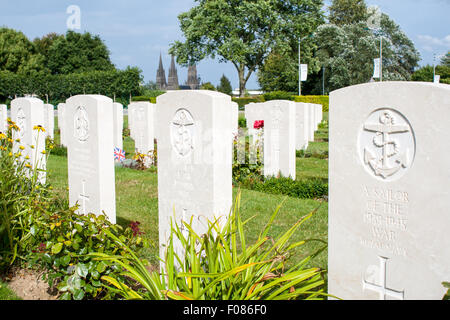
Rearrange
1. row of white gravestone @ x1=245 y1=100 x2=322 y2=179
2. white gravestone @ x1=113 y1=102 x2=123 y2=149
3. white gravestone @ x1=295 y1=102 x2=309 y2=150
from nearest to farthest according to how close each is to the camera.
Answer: row of white gravestone @ x1=245 y1=100 x2=322 y2=179, white gravestone @ x1=113 y1=102 x2=123 y2=149, white gravestone @ x1=295 y1=102 x2=309 y2=150

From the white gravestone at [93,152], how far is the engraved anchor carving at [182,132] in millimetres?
1160

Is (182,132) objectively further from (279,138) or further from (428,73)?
(428,73)

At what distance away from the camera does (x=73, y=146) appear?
5.20 metres

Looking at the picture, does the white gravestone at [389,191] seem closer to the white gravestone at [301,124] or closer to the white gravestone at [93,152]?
the white gravestone at [93,152]

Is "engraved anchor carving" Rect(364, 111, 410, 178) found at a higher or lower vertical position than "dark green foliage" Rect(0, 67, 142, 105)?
lower

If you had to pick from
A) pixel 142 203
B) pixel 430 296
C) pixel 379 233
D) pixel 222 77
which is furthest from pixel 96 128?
pixel 222 77


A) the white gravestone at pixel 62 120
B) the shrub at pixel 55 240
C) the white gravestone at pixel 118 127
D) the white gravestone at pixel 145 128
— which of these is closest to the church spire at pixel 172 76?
the white gravestone at pixel 62 120

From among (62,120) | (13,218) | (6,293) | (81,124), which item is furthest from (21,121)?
(62,120)

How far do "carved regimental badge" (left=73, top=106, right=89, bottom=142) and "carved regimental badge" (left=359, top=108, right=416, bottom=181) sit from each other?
3256 mm

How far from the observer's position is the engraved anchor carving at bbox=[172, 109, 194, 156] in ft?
12.7

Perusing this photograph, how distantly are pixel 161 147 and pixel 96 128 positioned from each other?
1.01 m

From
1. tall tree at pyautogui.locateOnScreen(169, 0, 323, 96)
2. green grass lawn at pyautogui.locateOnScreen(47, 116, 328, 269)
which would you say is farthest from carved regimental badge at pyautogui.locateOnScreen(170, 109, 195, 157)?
tall tree at pyautogui.locateOnScreen(169, 0, 323, 96)

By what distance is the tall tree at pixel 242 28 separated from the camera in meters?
33.6

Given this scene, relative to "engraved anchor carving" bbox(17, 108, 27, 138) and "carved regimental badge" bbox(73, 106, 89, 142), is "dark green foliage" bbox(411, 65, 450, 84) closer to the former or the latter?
"engraved anchor carving" bbox(17, 108, 27, 138)
